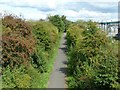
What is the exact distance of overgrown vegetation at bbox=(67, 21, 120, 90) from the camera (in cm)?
1639

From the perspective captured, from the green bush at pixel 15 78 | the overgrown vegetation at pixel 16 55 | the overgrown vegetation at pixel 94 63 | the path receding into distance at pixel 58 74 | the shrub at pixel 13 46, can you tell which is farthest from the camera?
the path receding into distance at pixel 58 74

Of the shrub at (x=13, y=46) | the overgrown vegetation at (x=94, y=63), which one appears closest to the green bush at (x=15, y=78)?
the shrub at (x=13, y=46)

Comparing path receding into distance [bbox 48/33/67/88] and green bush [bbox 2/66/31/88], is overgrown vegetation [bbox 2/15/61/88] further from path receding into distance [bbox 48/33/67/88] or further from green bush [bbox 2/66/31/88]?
path receding into distance [bbox 48/33/67/88]

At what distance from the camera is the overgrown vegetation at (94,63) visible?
53.8ft

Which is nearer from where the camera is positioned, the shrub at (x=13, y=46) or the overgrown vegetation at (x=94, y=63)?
the overgrown vegetation at (x=94, y=63)

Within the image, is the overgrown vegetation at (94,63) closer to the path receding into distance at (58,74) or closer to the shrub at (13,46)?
the path receding into distance at (58,74)

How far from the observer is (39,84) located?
21922 millimetres

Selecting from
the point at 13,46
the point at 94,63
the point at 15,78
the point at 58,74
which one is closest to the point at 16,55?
the point at 13,46

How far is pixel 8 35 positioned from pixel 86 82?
17.5 feet

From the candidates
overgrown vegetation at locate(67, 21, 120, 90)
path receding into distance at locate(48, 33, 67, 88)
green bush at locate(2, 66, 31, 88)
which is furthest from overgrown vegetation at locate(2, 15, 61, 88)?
overgrown vegetation at locate(67, 21, 120, 90)

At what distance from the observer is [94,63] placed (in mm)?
19516

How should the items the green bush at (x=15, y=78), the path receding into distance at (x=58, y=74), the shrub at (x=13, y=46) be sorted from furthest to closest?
the path receding into distance at (x=58, y=74), the shrub at (x=13, y=46), the green bush at (x=15, y=78)

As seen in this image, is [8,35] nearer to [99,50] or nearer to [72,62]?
[99,50]

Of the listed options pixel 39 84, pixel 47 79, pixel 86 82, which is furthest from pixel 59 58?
pixel 86 82
